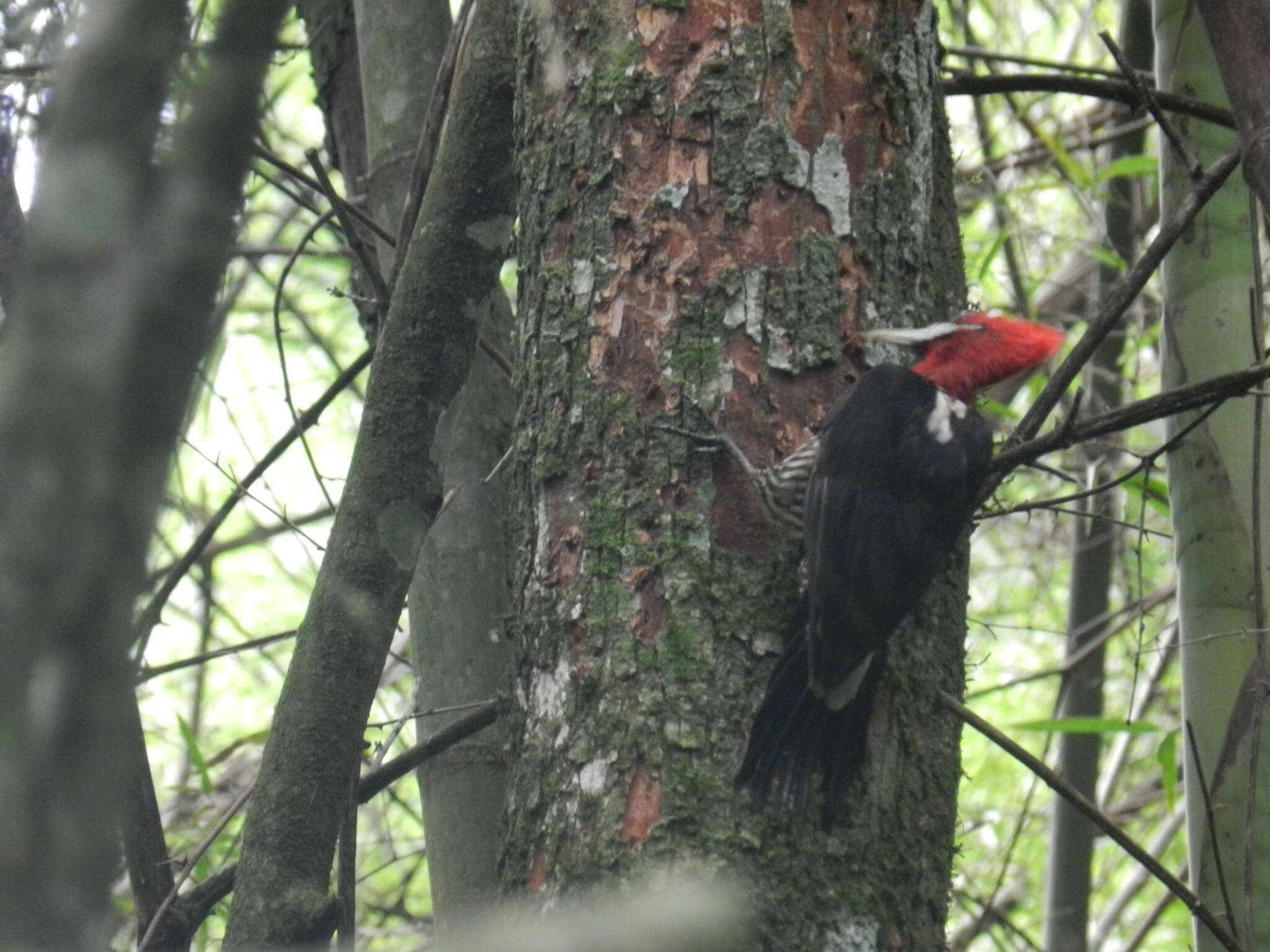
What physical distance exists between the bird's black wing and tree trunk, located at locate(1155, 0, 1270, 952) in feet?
1.33

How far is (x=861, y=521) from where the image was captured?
238 cm

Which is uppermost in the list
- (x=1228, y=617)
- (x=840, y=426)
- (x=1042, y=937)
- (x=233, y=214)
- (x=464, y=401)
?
(x=464, y=401)

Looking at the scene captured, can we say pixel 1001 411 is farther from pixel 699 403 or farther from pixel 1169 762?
pixel 699 403

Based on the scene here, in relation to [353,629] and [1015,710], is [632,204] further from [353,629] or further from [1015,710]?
[1015,710]

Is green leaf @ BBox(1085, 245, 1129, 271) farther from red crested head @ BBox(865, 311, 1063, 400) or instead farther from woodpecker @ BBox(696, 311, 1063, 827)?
woodpecker @ BBox(696, 311, 1063, 827)

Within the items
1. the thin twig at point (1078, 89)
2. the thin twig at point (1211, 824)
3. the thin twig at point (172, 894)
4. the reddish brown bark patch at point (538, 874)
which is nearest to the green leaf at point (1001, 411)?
the thin twig at point (1078, 89)

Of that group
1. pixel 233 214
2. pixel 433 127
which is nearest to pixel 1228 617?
pixel 433 127

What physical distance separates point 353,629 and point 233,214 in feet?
4.12

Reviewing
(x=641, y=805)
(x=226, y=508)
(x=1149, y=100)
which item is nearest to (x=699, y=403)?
(x=641, y=805)

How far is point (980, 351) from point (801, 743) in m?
1.25

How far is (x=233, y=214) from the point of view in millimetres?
683

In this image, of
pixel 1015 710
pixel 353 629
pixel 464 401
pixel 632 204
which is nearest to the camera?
pixel 353 629

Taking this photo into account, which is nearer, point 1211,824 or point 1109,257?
point 1211,824

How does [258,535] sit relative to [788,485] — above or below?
above
